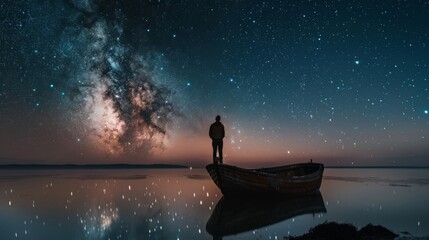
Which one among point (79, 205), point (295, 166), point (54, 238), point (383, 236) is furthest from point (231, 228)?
point (295, 166)

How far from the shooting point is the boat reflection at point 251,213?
9.92m

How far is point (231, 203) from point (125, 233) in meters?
6.71

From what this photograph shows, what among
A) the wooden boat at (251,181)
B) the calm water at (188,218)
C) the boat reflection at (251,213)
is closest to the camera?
the calm water at (188,218)

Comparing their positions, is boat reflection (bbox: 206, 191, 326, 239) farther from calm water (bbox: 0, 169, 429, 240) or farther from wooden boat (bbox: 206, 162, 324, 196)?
wooden boat (bbox: 206, 162, 324, 196)

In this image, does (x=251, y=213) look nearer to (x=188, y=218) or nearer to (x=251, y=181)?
(x=188, y=218)

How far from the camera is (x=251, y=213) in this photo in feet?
41.0

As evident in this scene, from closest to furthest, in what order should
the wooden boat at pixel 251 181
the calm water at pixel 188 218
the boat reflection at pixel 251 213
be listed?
the calm water at pixel 188 218
the boat reflection at pixel 251 213
the wooden boat at pixel 251 181

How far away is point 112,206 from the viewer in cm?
1520

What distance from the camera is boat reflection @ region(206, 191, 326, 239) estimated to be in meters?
9.92

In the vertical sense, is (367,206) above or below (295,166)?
below

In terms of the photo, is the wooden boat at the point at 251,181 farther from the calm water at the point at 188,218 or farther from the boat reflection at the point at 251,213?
the calm water at the point at 188,218

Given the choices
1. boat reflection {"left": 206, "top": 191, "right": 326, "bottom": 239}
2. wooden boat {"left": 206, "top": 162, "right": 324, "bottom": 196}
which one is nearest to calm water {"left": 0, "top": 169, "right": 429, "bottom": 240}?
boat reflection {"left": 206, "top": 191, "right": 326, "bottom": 239}

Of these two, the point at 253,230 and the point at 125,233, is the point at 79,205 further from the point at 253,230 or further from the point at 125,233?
the point at 253,230

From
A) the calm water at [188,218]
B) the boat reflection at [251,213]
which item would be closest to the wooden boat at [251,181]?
the boat reflection at [251,213]
